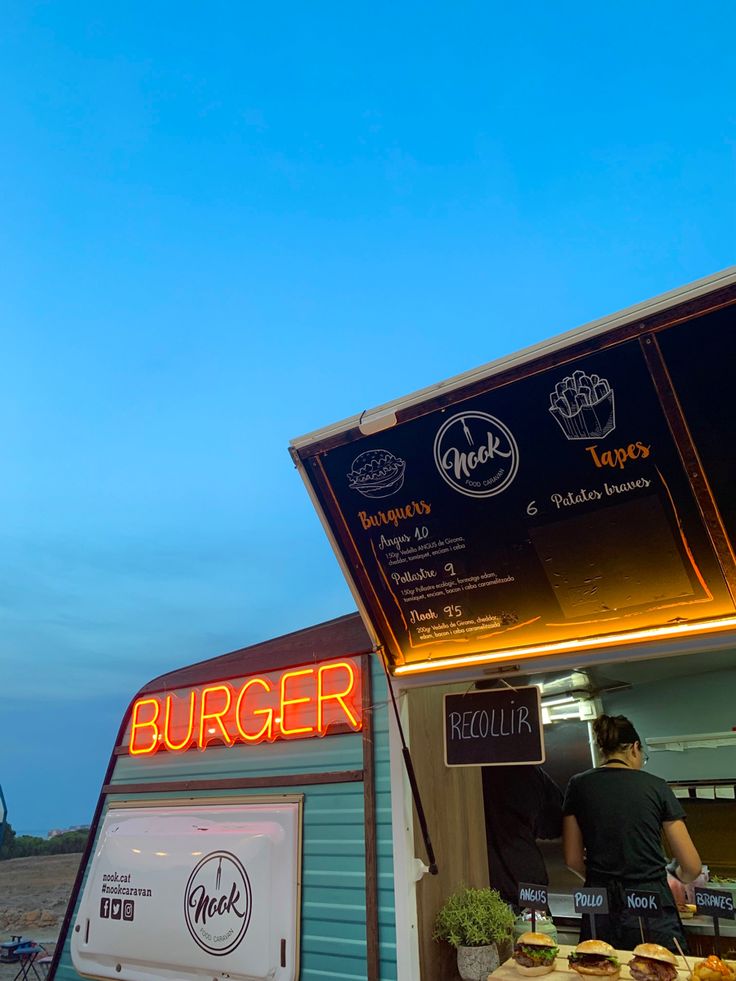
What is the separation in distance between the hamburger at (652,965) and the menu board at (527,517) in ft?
4.87

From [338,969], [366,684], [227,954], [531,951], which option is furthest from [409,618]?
[227,954]

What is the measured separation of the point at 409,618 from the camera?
3822mm

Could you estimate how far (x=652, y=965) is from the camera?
321cm

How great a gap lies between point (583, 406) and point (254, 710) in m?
3.16

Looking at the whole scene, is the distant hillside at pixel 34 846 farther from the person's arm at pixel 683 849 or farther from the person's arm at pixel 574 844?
the person's arm at pixel 683 849

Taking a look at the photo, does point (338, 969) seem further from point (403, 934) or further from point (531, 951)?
point (531, 951)

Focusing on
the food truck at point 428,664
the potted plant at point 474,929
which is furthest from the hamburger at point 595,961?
the potted plant at point 474,929

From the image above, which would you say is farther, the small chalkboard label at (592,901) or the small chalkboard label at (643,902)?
the small chalkboard label at (643,902)

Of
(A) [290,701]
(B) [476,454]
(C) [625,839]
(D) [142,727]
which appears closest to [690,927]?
(C) [625,839]

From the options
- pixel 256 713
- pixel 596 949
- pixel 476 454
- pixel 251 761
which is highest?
pixel 476 454

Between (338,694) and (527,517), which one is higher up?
(527,517)

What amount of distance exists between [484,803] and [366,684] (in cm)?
159

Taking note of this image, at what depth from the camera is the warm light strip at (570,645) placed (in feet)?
9.98

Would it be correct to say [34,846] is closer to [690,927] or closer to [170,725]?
[170,725]
